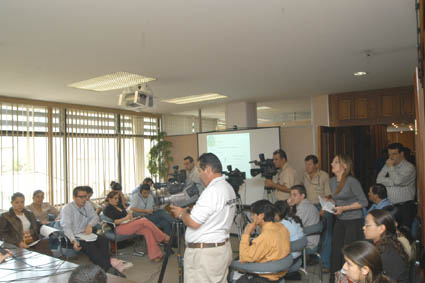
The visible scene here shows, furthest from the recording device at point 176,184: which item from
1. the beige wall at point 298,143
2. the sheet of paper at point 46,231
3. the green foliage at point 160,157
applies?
the green foliage at point 160,157

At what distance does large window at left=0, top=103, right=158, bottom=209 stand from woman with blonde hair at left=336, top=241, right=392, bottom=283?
5934 millimetres

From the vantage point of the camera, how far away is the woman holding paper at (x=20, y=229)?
12.0 ft

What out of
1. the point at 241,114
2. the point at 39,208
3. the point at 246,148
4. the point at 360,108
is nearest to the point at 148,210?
the point at 39,208

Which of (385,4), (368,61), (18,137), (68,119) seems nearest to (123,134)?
(68,119)

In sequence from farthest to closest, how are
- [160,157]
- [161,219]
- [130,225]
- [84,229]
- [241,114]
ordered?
1. [160,157]
2. [241,114]
3. [161,219]
4. [130,225]
5. [84,229]

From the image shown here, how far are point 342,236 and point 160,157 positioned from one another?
5.82m

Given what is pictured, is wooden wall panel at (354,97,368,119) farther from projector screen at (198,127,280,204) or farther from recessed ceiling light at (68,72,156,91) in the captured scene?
recessed ceiling light at (68,72,156,91)

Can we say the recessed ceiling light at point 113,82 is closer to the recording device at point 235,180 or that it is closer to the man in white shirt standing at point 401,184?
the recording device at point 235,180

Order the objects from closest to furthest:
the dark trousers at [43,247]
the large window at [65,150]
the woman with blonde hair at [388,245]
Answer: the woman with blonde hair at [388,245] < the dark trousers at [43,247] < the large window at [65,150]

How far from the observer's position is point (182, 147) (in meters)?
8.53

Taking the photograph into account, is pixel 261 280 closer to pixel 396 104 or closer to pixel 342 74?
pixel 342 74

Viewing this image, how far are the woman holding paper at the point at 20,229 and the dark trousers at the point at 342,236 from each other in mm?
3311

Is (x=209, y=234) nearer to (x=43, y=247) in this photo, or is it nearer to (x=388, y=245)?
(x=388, y=245)

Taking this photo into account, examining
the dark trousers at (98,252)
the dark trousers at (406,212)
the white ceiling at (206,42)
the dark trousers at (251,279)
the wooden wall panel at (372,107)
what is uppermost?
the white ceiling at (206,42)
